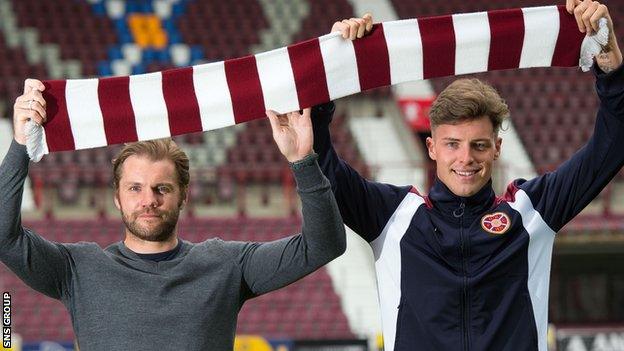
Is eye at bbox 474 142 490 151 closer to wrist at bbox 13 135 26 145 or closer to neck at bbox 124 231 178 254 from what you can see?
neck at bbox 124 231 178 254

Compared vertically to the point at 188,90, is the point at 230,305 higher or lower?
lower

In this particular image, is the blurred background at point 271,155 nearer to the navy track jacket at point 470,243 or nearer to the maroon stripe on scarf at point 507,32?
the maroon stripe on scarf at point 507,32

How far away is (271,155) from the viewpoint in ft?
44.4

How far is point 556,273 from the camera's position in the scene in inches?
553

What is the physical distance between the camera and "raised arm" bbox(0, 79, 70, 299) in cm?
312

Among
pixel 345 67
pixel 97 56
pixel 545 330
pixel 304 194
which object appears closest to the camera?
pixel 304 194

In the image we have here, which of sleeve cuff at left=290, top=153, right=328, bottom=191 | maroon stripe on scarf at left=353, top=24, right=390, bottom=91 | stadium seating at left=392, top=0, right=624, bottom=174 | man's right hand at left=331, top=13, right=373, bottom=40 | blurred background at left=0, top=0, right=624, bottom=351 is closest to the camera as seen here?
sleeve cuff at left=290, top=153, right=328, bottom=191

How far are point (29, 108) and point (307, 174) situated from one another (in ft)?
2.68

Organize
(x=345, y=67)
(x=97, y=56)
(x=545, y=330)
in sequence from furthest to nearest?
(x=97, y=56), (x=345, y=67), (x=545, y=330)

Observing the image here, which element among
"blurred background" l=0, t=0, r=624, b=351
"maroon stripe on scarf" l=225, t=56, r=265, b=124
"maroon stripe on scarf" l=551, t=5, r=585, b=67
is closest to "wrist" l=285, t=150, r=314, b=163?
"maroon stripe on scarf" l=225, t=56, r=265, b=124

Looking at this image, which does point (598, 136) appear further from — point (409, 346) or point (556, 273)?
point (556, 273)

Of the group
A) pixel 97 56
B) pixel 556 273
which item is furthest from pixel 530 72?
pixel 97 56

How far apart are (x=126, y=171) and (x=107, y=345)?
0.48m

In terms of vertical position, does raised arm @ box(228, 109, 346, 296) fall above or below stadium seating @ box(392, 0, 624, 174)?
below
